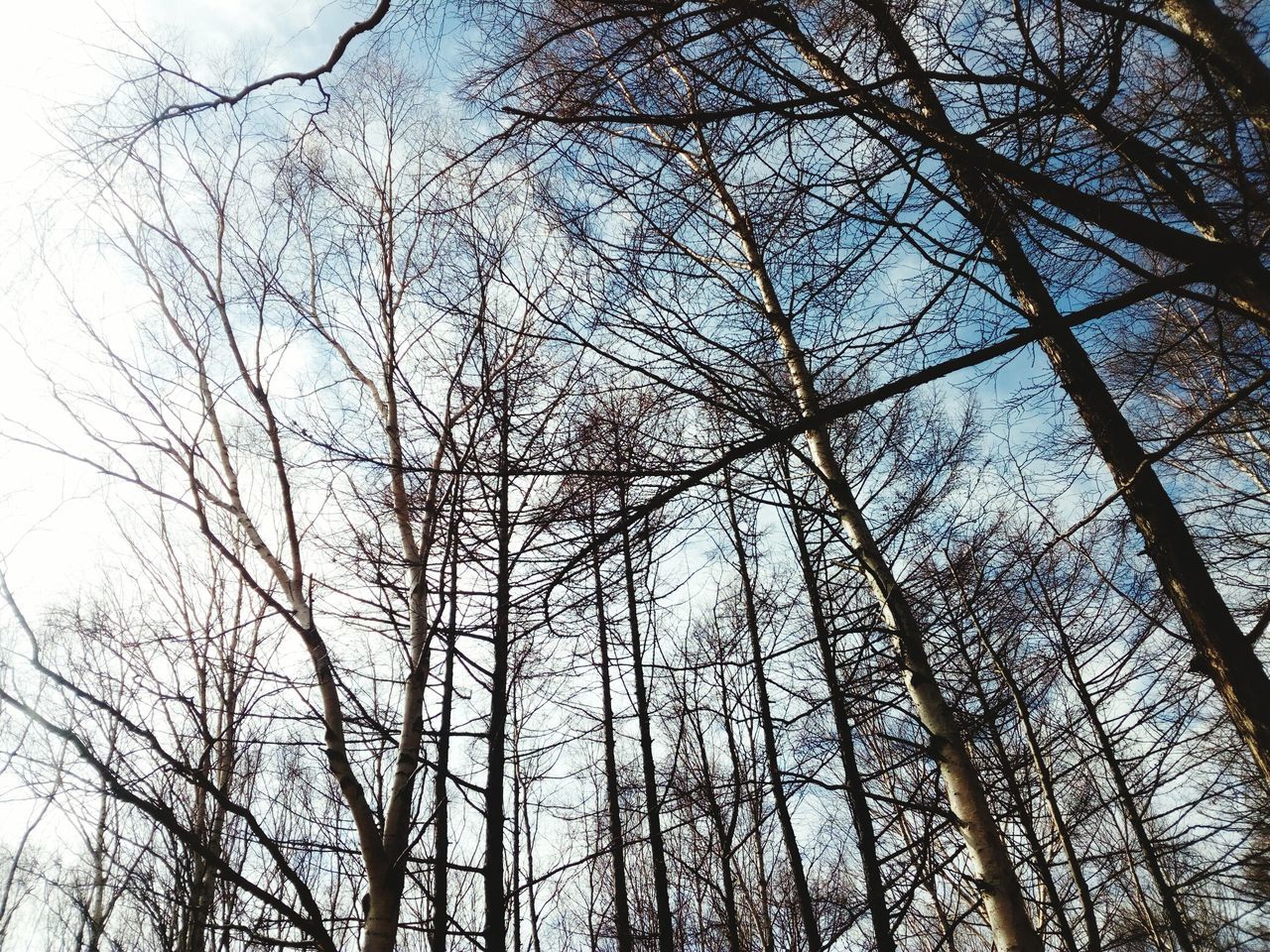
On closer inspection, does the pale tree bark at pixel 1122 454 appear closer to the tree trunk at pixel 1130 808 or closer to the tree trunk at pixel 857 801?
the tree trunk at pixel 857 801

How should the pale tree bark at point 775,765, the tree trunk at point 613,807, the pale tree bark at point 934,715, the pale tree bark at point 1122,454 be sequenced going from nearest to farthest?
the pale tree bark at point 1122,454 < the pale tree bark at point 934,715 < the pale tree bark at point 775,765 < the tree trunk at point 613,807

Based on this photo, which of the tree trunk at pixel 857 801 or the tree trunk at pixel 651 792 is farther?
the tree trunk at pixel 651 792

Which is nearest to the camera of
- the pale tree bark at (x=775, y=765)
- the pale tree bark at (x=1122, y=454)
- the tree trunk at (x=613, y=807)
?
the pale tree bark at (x=1122, y=454)

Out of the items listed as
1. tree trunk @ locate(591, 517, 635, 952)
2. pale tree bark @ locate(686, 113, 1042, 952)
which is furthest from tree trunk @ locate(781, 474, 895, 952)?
tree trunk @ locate(591, 517, 635, 952)

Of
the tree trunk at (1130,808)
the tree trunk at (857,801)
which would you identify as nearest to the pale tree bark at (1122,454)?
the tree trunk at (857,801)

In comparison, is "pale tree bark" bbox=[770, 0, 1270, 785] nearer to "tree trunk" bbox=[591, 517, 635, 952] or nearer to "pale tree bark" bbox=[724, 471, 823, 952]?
"pale tree bark" bbox=[724, 471, 823, 952]

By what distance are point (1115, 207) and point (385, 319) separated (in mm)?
4262

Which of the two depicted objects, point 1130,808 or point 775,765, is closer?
point 775,765

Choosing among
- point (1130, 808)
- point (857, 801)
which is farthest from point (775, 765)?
point (1130, 808)

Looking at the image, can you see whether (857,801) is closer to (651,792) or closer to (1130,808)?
(651,792)

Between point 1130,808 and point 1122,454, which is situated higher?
point 1122,454

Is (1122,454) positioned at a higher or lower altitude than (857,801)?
A: higher

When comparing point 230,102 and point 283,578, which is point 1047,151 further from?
point 283,578

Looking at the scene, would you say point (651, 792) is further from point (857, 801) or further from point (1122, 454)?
point (1122, 454)
